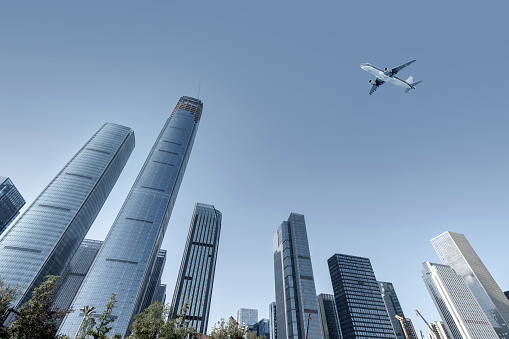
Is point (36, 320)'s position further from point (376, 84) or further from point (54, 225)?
point (54, 225)

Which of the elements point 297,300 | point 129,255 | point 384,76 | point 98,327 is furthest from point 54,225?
point 384,76

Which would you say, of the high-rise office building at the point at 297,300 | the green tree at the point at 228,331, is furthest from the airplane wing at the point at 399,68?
the high-rise office building at the point at 297,300

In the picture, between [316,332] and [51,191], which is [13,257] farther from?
[316,332]

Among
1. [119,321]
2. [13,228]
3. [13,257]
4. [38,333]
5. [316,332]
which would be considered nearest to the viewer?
[38,333]

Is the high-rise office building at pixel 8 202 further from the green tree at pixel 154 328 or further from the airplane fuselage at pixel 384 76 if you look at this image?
the airplane fuselage at pixel 384 76

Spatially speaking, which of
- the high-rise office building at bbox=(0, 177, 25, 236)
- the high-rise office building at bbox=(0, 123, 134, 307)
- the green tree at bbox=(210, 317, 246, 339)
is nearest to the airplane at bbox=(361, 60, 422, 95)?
the green tree at bbox=(210, 317, 246, 339)

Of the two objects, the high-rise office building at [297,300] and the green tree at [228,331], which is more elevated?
the high-rise office building at [297,300]

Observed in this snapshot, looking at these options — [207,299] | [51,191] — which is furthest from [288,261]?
[51,191]
